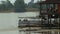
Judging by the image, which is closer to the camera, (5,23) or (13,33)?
(13,33)

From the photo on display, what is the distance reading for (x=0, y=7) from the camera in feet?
25.7

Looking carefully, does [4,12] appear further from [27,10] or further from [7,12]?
[27,10]

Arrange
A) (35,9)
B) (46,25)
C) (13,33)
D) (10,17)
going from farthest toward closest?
(10,17) < (35,9) < (13,33) < (46,25)

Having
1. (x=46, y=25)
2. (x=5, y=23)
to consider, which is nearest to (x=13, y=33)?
(x=5, y=23)

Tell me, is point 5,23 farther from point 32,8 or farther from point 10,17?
point 32,8

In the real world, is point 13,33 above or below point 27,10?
below

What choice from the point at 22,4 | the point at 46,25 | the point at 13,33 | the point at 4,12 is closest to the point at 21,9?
the point at 22,4

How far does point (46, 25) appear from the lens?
4.43 metres

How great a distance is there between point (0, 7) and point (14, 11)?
63 cm

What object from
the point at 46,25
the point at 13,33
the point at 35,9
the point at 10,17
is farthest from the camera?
the point at 10,17

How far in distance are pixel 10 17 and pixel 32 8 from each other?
3.71ft

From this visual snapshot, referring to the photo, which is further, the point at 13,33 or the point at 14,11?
the point at 14,11

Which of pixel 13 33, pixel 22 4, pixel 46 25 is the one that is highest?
pixel 22 4

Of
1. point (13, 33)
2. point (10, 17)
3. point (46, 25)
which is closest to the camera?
point (46, 25)
